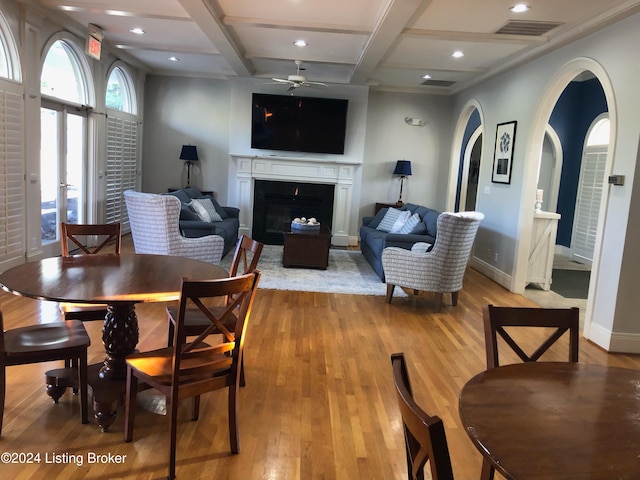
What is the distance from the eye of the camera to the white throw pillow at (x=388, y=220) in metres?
7.05

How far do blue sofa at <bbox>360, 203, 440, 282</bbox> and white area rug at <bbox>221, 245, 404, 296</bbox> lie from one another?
195 mm

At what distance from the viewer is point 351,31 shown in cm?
515

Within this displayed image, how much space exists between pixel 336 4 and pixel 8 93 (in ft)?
10.8

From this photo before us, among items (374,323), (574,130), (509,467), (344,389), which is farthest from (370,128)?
(509,467)

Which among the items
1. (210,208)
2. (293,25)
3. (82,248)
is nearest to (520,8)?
(293,25)

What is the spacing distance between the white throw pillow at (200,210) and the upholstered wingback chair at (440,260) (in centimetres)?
269

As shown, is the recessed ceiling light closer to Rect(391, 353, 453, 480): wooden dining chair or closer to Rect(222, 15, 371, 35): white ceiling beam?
Rect(222, 15, 371, 35): white ceiling beam

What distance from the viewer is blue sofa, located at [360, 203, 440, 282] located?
5.63 meters

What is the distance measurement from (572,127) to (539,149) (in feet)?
10.7

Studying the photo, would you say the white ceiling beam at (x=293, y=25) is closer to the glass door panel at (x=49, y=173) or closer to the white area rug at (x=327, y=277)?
the glass door panel at (x=49, y=173)


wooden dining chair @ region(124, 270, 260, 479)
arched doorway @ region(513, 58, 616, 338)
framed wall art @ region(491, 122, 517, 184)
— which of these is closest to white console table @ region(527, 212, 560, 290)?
arched doorway @ region(513, 58, 616, 338)

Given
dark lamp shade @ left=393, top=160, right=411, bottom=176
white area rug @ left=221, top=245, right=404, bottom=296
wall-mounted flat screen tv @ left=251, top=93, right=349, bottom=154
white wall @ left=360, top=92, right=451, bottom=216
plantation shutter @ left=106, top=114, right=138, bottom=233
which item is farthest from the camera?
white wall @ left=360, top=92, right=451, bottom=216

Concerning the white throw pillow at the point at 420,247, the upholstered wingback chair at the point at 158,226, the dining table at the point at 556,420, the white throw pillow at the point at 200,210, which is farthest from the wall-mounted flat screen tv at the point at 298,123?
the dining table at the point at 556,420

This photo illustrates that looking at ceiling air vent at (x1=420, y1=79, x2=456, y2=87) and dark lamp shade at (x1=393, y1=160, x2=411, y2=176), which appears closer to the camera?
ceiling air vent at (x1=420, y1=79, x2=456, y2=87)
